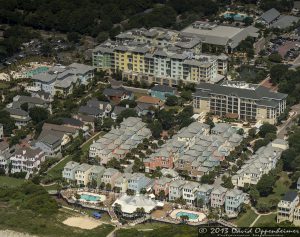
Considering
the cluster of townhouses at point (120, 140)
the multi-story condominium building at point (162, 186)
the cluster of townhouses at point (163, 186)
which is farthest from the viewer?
the cluster of townhouses at point (120, 140)

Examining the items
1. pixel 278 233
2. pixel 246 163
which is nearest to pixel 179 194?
pixel 246 163

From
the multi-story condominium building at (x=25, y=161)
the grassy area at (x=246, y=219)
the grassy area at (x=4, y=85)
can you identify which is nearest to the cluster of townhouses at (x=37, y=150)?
the multi-story condominium building at (x=25, y=161)

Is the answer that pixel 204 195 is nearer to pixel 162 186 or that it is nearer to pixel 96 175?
pixel 162 186

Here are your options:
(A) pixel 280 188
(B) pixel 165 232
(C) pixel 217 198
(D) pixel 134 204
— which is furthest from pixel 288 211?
(D) pixel 134 204

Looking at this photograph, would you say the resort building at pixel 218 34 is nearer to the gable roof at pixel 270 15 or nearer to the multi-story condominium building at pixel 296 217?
the gable roof at pixel 270 15

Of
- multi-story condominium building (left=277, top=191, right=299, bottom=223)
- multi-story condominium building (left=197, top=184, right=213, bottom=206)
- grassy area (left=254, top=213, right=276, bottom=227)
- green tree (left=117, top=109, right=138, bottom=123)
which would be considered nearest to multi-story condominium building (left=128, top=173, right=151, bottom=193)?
multi-story condominium building (left=197, top=184, right=213, bottom=206)

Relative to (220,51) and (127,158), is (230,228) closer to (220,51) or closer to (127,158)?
(127,158)
